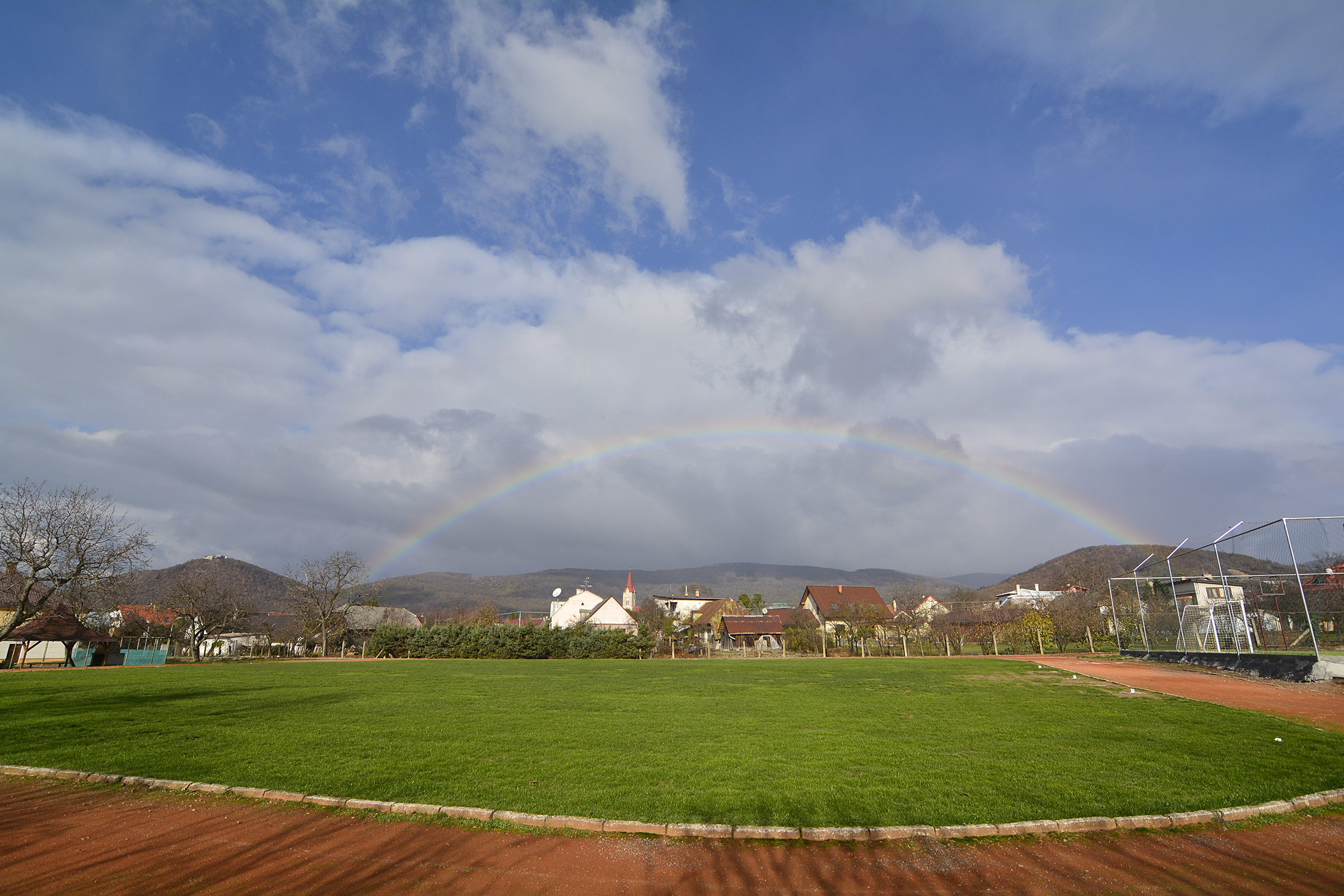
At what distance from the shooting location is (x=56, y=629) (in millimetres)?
44281

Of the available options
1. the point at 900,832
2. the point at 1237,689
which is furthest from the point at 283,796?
the point at 1237,689

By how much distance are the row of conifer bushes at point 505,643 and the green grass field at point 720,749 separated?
33324 millimetres

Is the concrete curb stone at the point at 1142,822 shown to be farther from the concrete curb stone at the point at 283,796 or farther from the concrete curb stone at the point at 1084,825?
the concrete curb stone at the point at 283,796

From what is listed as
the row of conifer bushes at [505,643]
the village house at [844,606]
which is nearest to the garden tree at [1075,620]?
the village house at [844,606]

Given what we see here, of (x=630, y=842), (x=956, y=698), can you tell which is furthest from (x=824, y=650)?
(x=630, y=842)

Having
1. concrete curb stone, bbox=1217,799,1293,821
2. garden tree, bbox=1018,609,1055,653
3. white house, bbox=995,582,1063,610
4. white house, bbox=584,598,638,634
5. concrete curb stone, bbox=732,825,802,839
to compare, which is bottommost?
concrete curb stone, bbox=732,825,802,839

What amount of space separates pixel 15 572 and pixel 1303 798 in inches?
1535

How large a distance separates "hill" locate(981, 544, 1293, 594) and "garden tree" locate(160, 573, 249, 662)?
230 feet

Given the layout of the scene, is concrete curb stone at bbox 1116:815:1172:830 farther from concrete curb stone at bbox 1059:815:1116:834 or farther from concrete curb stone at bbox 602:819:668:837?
concrete curb stone at bbox 602:819:668:837

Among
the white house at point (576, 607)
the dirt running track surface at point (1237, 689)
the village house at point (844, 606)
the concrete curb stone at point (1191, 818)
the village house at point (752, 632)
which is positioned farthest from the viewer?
the white house at point (576, 607)

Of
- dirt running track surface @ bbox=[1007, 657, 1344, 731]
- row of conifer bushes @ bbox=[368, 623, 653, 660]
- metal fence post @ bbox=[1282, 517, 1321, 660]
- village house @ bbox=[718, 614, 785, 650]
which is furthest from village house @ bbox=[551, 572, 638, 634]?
metal fence post @ bbox=[1282, 517, 1321, 660]

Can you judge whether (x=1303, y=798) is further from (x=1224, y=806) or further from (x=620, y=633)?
(x=620, y=633)

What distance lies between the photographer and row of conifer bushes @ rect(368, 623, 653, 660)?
5331 cm

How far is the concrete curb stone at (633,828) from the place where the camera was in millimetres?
6872
